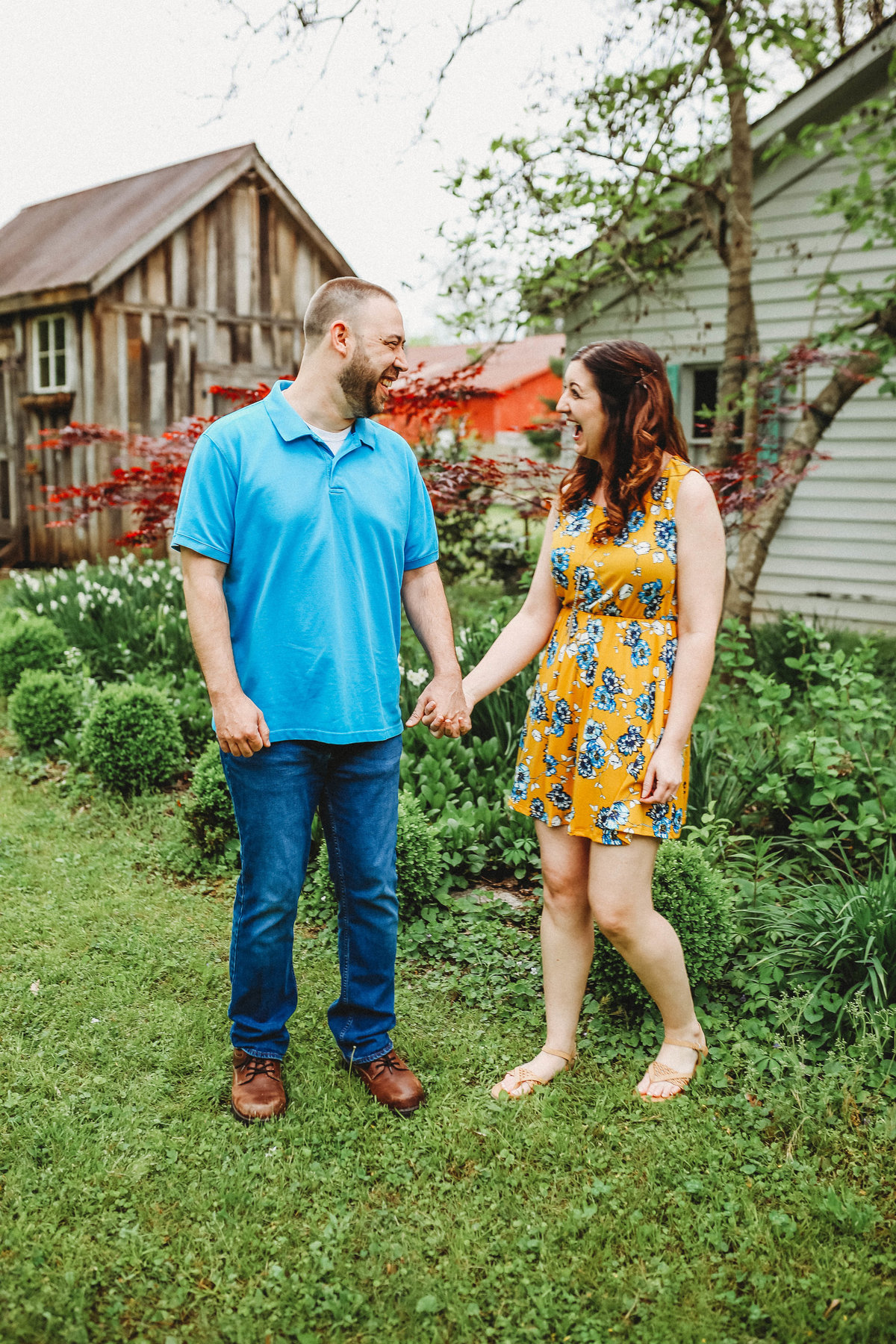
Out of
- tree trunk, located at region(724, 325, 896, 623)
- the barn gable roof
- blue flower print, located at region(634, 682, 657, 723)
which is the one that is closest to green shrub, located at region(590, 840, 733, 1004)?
blue flower print, located at region(634, 682, 657, 723)

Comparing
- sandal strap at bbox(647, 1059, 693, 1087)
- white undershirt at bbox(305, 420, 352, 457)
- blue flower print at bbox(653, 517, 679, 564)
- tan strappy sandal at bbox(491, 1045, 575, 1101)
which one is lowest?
tan strappy sandal at bbox(491, 1045, 575, 1101)

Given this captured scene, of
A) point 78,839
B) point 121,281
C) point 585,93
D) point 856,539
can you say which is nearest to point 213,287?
point 121,281

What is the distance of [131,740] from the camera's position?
16.6ft

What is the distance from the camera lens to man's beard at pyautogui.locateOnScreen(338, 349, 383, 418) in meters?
2.55

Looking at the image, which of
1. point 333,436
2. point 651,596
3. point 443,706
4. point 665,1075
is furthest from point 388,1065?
point 333,436

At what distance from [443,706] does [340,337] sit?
100 cm

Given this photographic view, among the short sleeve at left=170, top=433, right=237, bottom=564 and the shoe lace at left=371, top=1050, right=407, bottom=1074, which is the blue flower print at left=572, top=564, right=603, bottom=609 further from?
the shoe lace at left=371, top=1050, right=407, bottom=1074

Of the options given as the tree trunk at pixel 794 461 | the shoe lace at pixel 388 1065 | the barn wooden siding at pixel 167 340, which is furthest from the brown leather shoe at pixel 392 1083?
the barn wooden siding at pixel 167 340

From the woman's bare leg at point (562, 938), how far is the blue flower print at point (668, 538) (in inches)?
31.3

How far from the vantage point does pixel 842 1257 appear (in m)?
2.25

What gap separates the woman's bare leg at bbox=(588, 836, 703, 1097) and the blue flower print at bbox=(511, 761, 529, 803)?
10.4 inches

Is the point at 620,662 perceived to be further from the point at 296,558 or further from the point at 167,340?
the point at 167,340

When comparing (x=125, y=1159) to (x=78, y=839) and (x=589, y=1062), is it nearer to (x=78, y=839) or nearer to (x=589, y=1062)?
(x=589, y=1062)

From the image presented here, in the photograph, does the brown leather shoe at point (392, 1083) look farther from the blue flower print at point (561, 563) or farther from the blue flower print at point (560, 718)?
the blue flower print at point (561, 563)
